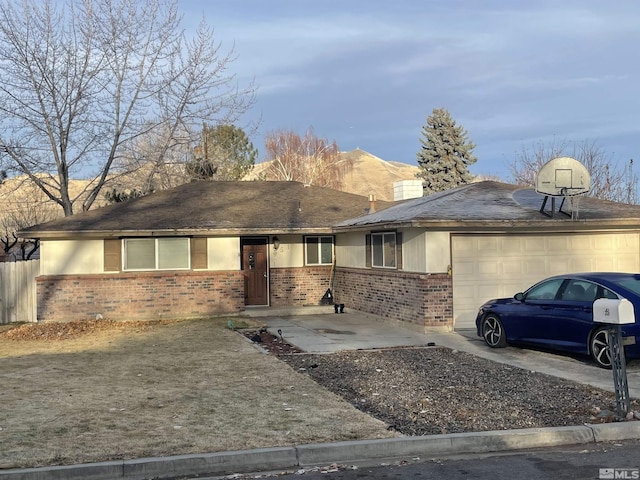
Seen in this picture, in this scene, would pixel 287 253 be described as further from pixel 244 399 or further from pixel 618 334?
pixel 618 334

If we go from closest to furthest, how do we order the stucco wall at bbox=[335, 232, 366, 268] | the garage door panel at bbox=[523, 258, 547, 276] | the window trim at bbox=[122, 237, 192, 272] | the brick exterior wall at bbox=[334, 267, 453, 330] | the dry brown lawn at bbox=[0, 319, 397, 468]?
the dry brown lawn at bbox=[0, 319, 397, 468], the brick exterior wall at bbox=[334, 267, 453, 330], the garage door panel at bbox=[523, 258, 547, 276], the window trim at bbox=[122, 237, 192, 272], the stucco wall at bbox=[335, 232, 366, 268]

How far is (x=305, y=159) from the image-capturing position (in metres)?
60.4

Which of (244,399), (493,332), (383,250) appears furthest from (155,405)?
(383,250)

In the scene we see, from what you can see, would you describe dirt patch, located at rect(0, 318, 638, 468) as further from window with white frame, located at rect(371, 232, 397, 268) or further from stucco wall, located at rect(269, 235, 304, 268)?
stucco wall, located at rect(269, 235, 304, 268)

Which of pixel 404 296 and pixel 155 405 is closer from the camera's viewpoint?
pixel 155 405

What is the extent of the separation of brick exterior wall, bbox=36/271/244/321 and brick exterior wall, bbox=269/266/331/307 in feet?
4.50

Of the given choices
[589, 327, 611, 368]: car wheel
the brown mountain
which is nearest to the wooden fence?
[589, 327, 611, 368]: car wheel

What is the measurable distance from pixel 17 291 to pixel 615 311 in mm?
16867

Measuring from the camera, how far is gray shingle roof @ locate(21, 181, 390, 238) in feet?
58.7

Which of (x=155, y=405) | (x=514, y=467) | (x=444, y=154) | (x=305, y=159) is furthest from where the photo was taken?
(x=305, y=159)

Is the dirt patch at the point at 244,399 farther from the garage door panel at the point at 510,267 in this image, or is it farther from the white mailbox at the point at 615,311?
the garage door panel at the point at 510,267

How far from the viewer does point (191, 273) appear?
731 inches

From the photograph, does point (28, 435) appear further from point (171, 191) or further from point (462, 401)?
point (171, 191)

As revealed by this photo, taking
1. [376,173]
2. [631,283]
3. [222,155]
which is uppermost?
[376,173]
